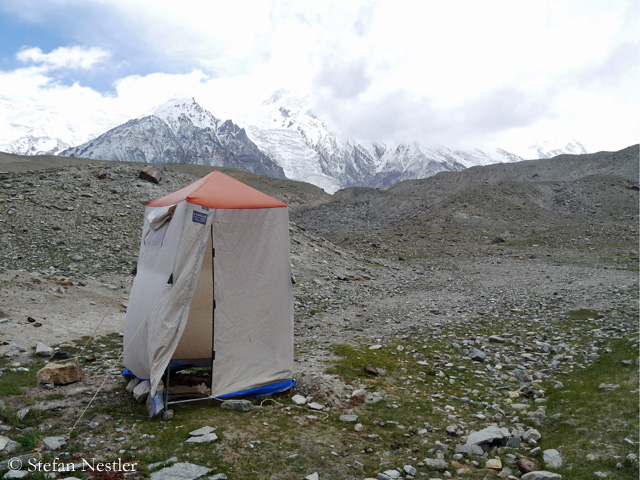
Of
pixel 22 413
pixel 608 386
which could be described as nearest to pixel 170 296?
pixel 22 413

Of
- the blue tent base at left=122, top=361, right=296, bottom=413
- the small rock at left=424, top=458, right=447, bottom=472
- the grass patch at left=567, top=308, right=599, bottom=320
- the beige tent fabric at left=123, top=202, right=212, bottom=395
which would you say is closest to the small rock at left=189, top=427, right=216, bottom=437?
the blue tent base at left=122, top=361, right=296, bottom=413

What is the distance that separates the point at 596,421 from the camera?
19.4ft

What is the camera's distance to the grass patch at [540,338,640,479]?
194 inches

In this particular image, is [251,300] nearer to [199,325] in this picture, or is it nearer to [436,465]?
[199,325]

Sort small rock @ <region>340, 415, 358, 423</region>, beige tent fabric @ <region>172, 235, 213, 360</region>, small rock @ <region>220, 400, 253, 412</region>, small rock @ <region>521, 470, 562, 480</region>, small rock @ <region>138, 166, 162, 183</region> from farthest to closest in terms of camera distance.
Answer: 1. small rock @ <region>138, 166, 162, 183</region>
2. beige tent fabric @ <region>172, 235, 213, 360</region>
3. small rock @ <region>220, 400, 253, 412</region>
4. small rock @ <region>340, 415, 358, 423</region>
5. small rock @ <region>521, 470, 562, 480</region>

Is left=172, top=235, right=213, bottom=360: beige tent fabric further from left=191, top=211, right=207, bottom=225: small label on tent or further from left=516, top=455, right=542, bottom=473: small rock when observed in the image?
left=516, top=455, right=542, bottom=473: small rock

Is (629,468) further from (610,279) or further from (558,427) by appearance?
(610,279)

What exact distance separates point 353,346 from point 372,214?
179ft

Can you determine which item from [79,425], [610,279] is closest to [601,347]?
[79,425]

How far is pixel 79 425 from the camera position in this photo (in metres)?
5.87

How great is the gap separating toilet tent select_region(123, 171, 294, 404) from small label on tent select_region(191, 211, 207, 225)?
0.06ft

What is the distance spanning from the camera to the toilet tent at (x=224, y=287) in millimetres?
7055

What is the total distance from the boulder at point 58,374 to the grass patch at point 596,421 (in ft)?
26.8

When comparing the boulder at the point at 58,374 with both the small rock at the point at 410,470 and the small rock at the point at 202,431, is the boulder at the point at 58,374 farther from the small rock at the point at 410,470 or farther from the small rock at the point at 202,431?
the small rock at the point at 410,470
